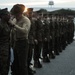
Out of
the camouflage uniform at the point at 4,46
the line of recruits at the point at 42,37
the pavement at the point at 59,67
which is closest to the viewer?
the camouflage uniform at the point at 4,46

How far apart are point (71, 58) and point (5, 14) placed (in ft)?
26.3

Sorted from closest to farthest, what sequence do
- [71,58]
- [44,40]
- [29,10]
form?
[29,10] → [44,40] → [71,58]

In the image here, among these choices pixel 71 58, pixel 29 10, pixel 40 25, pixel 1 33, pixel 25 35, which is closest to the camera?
pixel 1 33

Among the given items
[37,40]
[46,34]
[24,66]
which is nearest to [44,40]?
[46,34]

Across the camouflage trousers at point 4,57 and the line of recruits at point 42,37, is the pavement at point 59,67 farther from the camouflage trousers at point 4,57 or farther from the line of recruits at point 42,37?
the camouflage trousers at point 4,57

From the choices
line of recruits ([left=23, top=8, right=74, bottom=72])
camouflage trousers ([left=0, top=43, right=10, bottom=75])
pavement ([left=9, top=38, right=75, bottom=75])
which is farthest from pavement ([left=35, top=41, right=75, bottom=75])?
camouflage trousers ([left=0, top=43, right=10, bottom=75])

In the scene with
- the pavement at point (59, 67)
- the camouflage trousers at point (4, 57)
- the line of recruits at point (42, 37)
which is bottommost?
the pavement at point (59, 67)

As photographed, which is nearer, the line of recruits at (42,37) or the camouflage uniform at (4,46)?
the camouflage uniform at (4,46)

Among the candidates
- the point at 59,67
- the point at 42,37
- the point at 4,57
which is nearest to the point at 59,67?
the point at 59,67

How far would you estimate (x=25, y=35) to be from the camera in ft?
27.7

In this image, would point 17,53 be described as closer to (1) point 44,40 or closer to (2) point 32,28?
(2) point 32,28

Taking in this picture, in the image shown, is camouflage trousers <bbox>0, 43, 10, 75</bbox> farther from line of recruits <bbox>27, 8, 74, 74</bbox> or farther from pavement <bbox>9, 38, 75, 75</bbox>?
pavement <bbox>9, 38, 75, 75</bbox>

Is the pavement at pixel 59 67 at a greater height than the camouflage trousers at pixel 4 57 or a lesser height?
lesser

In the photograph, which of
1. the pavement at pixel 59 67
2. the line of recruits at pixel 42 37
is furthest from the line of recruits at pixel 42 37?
the pavement at pixel 59 67
